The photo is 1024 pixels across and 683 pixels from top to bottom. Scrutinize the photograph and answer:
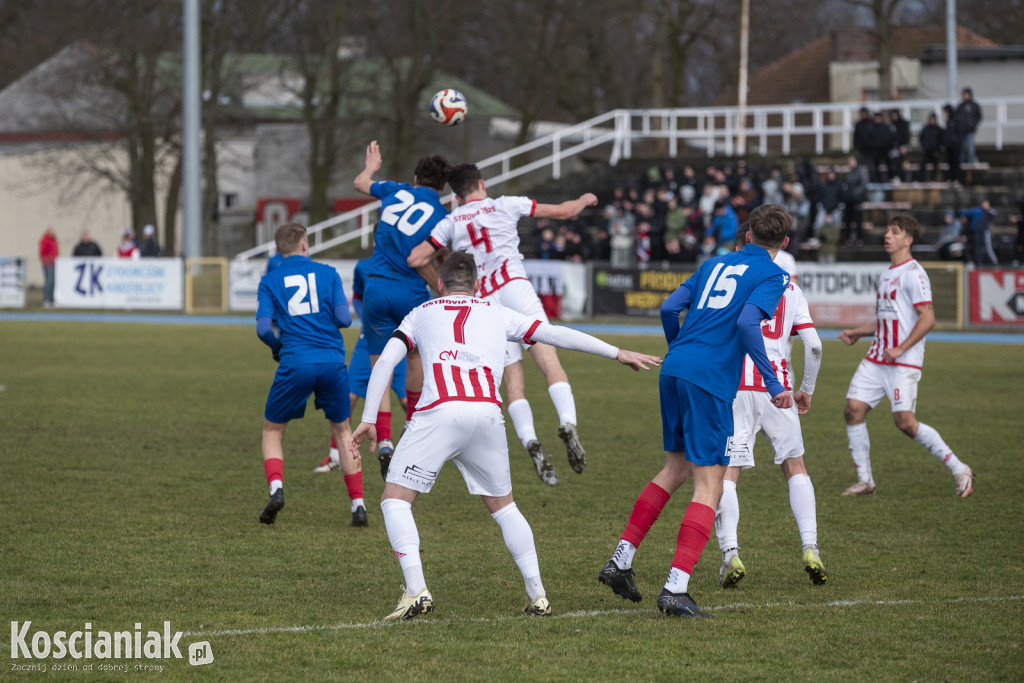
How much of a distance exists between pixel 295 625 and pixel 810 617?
256cm

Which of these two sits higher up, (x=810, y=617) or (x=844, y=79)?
(x=844, y=79)

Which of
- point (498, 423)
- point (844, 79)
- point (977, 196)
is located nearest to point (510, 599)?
point (498, 423)

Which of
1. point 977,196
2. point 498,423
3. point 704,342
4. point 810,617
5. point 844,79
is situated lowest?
point 810,617

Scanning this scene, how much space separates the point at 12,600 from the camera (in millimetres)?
6281

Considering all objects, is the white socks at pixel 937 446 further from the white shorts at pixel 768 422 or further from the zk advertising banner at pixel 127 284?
the zk advertising banner at pixel 127 284

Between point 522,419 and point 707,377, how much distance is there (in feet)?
8.78

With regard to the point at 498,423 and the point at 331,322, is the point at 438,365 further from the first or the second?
the point at 331,322

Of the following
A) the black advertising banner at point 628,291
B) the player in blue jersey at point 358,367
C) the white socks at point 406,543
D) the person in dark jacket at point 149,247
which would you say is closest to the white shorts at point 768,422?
the white socks at point 406,543

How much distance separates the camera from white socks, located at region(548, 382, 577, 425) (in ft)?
26.8

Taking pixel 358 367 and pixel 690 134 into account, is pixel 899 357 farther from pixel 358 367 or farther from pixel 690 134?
pixel 690 134

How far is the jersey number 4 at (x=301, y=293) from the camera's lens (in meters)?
8.33

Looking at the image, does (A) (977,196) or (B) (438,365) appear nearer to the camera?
(B) (438,365)

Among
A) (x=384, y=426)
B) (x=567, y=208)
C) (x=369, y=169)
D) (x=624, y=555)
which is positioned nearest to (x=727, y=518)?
(x=624, y=555)

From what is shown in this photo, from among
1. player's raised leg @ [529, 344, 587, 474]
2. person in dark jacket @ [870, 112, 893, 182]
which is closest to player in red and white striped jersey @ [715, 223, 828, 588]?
player's raised leg @ [529, 344, 587, 474]
